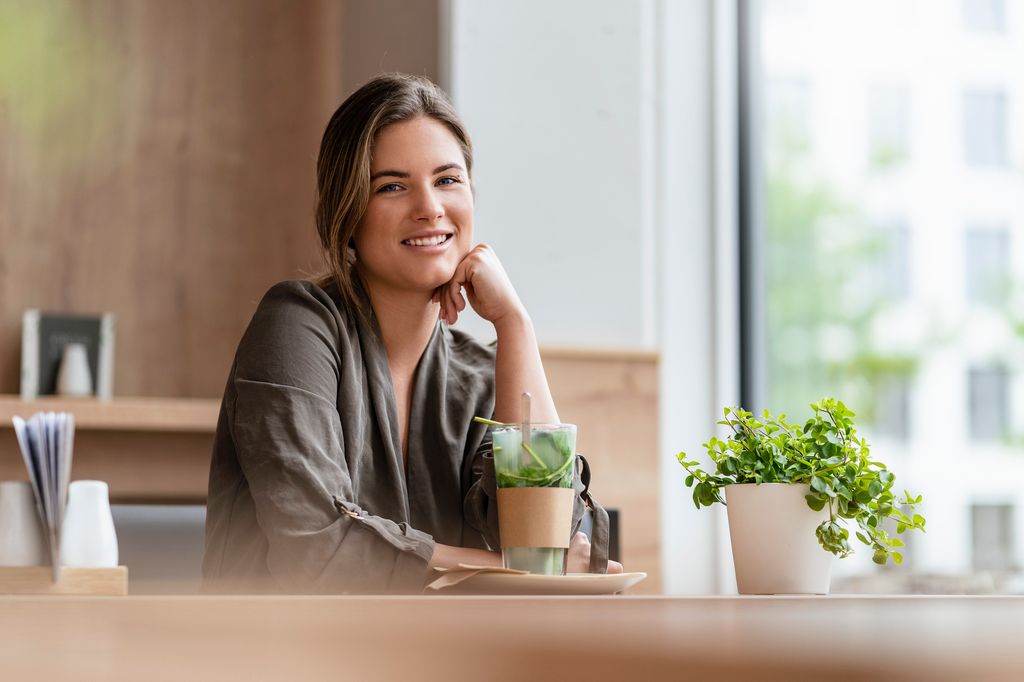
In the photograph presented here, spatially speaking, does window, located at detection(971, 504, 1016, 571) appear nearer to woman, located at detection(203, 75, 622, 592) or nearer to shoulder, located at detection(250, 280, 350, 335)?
woman, located at detection(203, 75, 622, 592)

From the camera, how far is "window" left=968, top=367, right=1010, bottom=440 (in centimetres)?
1029

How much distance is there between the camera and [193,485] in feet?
9.58

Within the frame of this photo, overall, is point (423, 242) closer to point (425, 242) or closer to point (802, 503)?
point (425, 242)

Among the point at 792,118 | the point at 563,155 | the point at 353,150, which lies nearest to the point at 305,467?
the point at 353,150

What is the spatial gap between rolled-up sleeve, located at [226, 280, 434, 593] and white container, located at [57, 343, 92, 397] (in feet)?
5.32

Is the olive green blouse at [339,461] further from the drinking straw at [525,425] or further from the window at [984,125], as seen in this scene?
the window at [984,125]

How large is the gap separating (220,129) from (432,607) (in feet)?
10.2

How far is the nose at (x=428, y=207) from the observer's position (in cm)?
148

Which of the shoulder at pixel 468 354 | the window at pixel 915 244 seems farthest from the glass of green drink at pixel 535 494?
the window at pixel 915 244

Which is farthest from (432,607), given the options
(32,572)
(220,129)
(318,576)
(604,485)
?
(220,129)

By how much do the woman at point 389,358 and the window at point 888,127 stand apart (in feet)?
26.7

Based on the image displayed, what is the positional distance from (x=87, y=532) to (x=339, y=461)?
1.16ft

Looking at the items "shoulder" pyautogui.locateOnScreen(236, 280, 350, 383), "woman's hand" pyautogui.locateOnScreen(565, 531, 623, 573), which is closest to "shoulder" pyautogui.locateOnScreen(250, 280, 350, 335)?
"shoulder" pyautogui.locateOnScreen(236, 280, 350, 383)

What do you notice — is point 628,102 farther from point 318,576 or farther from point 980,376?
point 980,376
